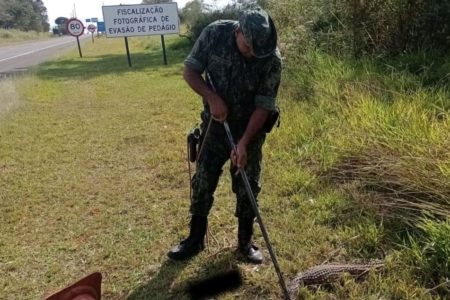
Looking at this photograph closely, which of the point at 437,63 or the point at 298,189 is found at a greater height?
the point at 437,63

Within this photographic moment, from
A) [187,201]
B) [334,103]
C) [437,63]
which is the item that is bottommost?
[187,201]

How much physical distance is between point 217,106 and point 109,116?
17.6 feet

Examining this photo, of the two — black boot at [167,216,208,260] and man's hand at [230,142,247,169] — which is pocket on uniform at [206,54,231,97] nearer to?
man's hand at [230,142,247,169]

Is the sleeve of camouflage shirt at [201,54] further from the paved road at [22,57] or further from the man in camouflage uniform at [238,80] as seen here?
the paved road at [22,57]

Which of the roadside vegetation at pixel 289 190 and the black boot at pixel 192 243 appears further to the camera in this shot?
the black boot at pixel 192 243

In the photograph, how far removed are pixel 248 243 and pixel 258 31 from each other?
5.00ft

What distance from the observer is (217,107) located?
2463 millimetres

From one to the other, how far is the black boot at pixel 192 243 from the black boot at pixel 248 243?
0.26 metres

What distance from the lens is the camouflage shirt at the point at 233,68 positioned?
2.47 meters

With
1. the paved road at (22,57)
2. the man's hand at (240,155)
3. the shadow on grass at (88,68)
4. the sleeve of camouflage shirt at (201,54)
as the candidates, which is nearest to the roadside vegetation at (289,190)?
the man's hand at (240,155)

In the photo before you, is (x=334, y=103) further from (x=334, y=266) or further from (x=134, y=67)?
(x=134, y=67)

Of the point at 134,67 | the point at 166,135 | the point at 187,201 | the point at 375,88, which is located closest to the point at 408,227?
the point at 187,201

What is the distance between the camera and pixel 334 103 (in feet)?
17.2

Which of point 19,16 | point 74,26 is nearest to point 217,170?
point 74,26
